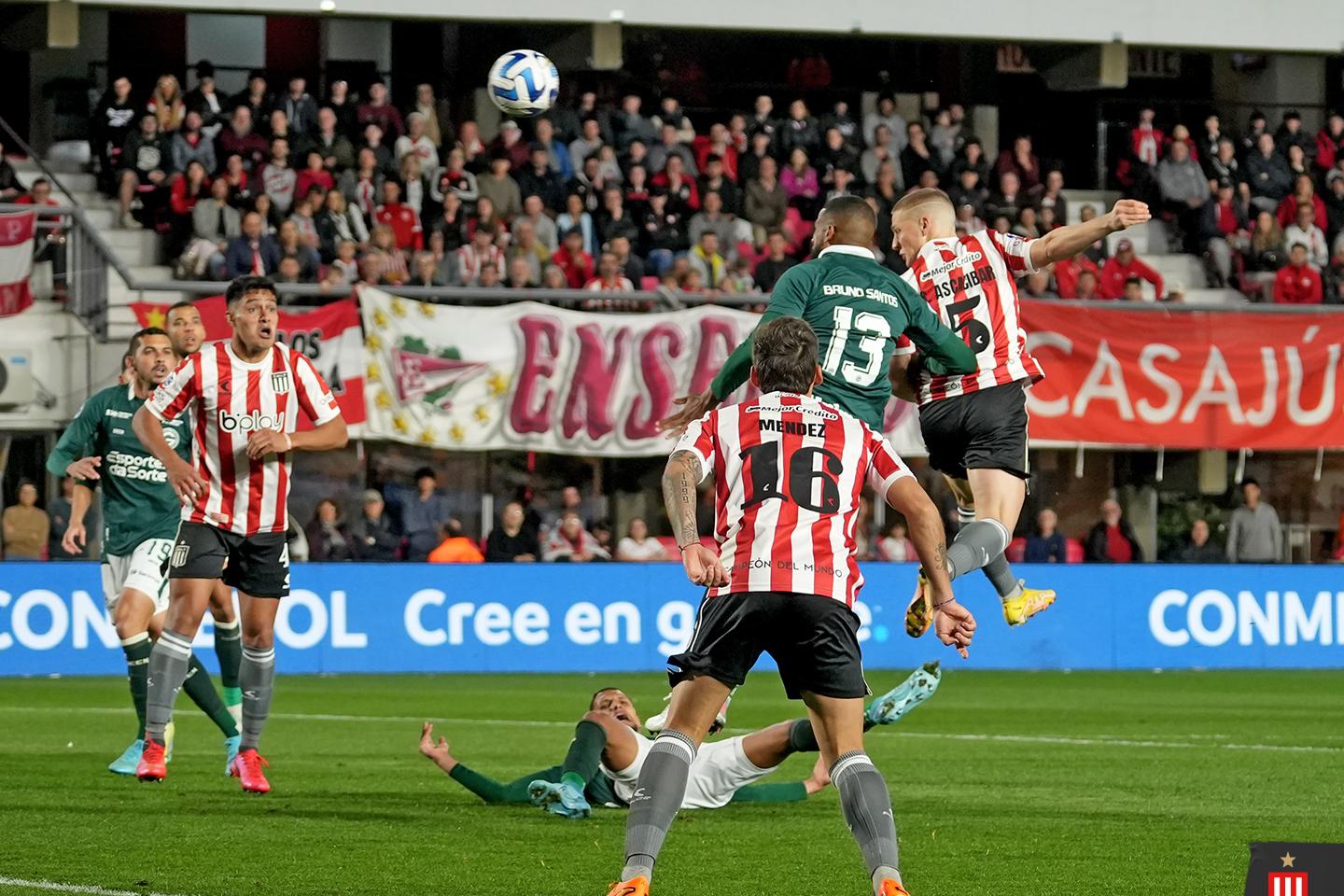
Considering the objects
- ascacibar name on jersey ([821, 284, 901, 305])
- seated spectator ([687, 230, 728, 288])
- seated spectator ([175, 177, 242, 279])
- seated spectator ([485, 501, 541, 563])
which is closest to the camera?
ascacibar name on jersey ([821, 284, 901, 305])

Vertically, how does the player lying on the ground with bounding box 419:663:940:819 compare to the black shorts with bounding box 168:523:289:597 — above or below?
below

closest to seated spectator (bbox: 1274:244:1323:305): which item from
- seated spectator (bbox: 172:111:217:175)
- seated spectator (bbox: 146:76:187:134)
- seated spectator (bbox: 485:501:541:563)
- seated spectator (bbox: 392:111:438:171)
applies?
seated spectator (bbox: 485:501:541:563)

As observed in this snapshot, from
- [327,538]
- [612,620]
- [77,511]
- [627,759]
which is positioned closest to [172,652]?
[627,759]

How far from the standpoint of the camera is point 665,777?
6457 mm

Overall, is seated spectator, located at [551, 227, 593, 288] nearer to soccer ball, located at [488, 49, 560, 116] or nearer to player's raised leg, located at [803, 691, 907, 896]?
soccer ball, located at [488, 49, 560, 116]

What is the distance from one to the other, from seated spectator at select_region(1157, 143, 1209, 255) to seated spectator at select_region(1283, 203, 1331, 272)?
3.49ft

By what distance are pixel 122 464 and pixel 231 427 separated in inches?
74.8

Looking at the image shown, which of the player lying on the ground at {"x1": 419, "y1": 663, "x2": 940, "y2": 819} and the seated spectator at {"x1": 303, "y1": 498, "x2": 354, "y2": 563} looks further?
the seated spectator at {"x1": 303, "y1": 498, "x2": 354, "y2": 563}

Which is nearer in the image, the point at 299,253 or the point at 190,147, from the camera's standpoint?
the point at 299,253

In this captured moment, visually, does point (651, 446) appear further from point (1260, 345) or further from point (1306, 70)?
point (1306, 70)

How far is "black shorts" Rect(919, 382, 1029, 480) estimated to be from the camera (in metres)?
9.42

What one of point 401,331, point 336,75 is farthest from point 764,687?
point 336,75

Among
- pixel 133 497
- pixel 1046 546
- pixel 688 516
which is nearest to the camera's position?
pixel 688 516

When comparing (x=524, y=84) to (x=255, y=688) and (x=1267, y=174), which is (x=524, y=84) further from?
(x=1267, y=174)
